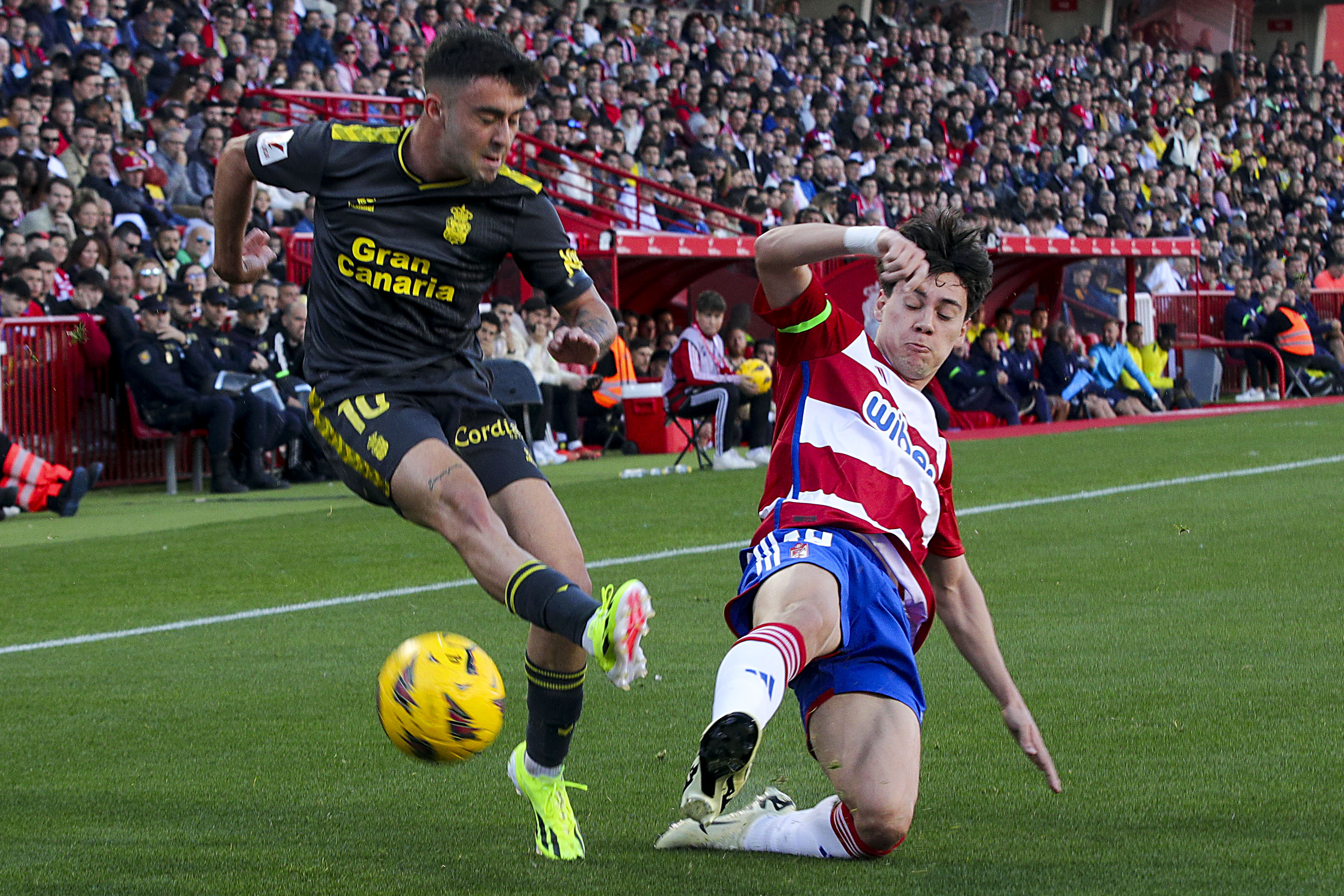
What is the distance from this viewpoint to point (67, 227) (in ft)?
46.4

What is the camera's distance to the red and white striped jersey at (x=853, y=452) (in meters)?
3.79

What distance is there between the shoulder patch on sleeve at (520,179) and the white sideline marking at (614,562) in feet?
11.8

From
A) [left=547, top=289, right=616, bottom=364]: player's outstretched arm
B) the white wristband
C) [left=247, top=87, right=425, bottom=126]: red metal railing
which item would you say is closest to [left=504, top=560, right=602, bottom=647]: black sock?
[left=547, top=289, right=616, bottom=364]: player's outstretched arm

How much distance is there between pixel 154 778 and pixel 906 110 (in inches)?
1017

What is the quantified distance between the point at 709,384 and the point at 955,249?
1034cm

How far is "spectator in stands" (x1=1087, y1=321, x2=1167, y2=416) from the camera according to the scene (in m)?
20.5

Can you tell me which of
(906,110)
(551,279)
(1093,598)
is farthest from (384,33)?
(551,279)

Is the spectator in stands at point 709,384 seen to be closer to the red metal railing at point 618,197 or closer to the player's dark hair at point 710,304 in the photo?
the player's dark hair at point 710,304

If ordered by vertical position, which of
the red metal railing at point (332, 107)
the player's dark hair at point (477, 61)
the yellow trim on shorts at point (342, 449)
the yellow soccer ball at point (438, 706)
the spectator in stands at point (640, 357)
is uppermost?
the player's dark hair at point (477, 61)

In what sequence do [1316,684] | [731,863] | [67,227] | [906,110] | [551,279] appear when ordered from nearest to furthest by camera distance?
[731,863] < [551,279] < [1316,684] < [67,227] < [906,110]

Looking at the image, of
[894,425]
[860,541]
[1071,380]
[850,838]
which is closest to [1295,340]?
[1071,380]

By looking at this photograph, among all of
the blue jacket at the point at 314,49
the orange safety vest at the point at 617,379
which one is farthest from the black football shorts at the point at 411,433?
the blue jacket at the point at 314,49

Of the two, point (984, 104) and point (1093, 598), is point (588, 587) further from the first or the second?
point (984, 104)

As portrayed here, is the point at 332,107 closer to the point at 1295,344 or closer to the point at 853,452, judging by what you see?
the point at 853,452
